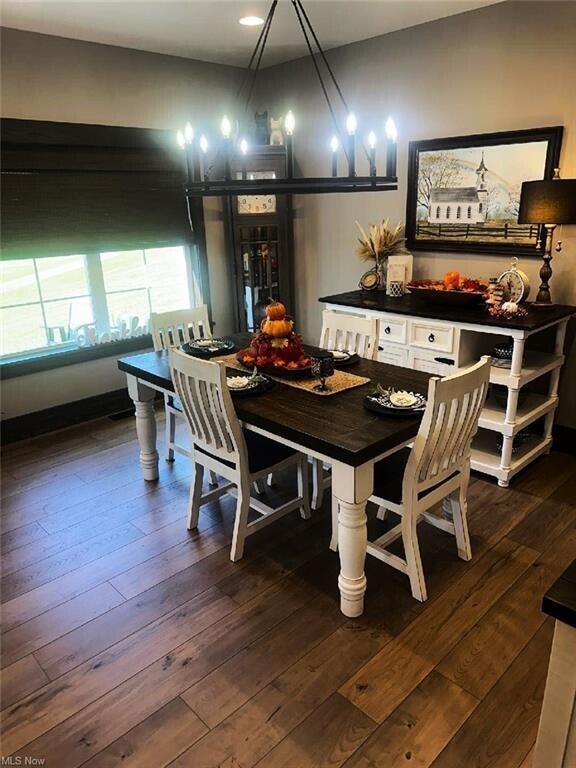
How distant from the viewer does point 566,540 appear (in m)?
2.62

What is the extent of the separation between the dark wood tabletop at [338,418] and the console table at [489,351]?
0.65 meters

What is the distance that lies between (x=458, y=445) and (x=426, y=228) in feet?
6.92

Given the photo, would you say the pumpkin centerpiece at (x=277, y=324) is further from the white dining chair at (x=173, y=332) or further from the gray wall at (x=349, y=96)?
the gray wall at (x=349, y=96)

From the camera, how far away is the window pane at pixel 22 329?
3.80 m

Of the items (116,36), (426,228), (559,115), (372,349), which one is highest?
(116,36)

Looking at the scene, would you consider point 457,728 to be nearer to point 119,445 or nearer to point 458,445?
point 458,445

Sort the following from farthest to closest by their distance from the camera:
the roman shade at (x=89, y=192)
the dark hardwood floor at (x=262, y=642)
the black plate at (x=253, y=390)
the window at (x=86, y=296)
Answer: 1. the window at (x=86, y=296)
2. the roman shade at (x=89, y=192)
3. the black plate at (x=253, y=390)
4. the dark hardwood floor at (x=262, y=642)

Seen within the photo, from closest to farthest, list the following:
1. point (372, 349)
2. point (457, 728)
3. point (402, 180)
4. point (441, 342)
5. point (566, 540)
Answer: point (457, 728) < point (566, 540) < point (372, 349) < point (441, 342) < point (402, 180)

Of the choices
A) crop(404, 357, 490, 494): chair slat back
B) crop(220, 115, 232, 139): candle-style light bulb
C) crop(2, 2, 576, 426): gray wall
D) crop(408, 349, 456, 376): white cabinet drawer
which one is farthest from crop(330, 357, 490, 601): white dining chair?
crop(2, 2, 576, 426): gray wall

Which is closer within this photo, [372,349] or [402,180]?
[372,349]

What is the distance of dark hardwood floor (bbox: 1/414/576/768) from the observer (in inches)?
66.9

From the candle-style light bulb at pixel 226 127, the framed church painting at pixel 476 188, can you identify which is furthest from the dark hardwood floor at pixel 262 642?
the candle-style light bulb at pixel 226 127

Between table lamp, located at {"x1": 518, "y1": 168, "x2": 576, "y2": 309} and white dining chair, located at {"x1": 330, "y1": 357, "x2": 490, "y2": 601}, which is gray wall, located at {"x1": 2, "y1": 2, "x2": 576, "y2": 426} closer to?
table lamp, located at {"x1": 518, "y1": 168, "x2": 576, "y2": 309}

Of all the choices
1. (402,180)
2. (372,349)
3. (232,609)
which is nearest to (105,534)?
(232,609)
